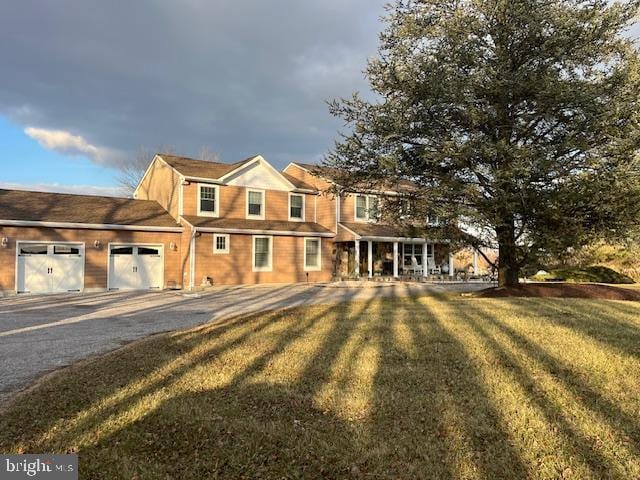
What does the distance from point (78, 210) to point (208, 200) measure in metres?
5.57

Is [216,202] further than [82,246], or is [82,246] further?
[216,202]

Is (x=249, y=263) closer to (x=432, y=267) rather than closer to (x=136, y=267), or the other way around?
(x=136, y=267)

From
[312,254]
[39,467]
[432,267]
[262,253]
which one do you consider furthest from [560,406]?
[432,267]

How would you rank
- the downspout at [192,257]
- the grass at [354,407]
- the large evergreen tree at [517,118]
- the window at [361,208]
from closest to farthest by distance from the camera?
1. the grass at [354,407]
2. the large evergreen tree at [517,118]
3. the downspout at [192,257]
4. the window at [361,208]

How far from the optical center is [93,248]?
1991 centimetres

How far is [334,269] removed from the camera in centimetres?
2634

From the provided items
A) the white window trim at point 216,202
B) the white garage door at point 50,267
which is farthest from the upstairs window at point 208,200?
the white garage door at point 50,267

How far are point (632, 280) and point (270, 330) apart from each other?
24.2 m

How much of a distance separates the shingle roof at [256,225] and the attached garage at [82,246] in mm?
1115

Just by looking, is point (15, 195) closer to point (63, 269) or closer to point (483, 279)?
point (63, 269)

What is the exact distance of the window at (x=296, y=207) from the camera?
26.0m

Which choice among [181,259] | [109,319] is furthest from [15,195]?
[109,319]

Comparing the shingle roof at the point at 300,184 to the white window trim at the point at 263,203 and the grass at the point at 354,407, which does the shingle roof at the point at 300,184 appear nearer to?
the white window trim at the point at 263,203

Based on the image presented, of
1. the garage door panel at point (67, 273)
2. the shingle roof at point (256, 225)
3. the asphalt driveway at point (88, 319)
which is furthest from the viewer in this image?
the shingle roof at point (256, 225)
